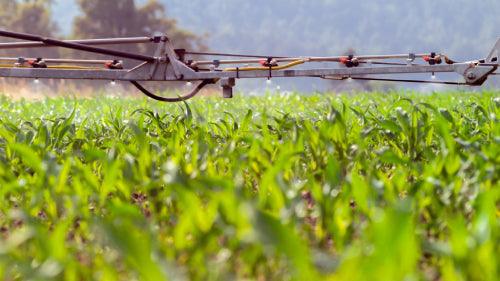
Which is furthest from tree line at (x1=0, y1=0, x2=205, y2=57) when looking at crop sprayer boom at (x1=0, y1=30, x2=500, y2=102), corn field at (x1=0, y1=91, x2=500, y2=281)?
corn field at (x1=0, y1=91, x2=500, y2=281)

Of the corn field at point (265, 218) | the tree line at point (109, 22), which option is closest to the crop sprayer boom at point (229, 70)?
the corn field at point (265, 218)

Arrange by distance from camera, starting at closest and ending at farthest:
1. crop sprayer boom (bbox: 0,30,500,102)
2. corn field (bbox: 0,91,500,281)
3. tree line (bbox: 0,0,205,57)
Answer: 1. corn field (bbox: 0,91,500,281)
2. crop sprayer boom (bbox: 0,30,500,102)
3. tree line (bbox: 0,0,205,57)

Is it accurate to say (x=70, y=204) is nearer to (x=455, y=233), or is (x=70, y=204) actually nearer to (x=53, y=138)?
(x=455, y=233)

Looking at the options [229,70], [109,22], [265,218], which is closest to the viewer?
[265,218]

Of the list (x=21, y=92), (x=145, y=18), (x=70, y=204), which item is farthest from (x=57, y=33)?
(x=70, y=204)

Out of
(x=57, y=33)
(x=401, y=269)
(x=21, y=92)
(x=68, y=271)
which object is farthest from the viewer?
(x=57, y=33)

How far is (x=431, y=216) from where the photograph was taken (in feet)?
7.58

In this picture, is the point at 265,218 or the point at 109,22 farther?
the point at 109,22

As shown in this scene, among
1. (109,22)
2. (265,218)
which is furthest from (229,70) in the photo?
(109,22)

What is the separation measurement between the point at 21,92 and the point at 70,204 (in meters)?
20.2

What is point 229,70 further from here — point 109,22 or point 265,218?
point 109,22

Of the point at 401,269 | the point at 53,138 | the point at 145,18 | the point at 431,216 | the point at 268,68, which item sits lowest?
the point at 401,269

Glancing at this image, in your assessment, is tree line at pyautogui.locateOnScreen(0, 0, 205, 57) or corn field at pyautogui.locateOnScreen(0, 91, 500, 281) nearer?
corn field at pyautogui.locateOnScreen(0, 91, 500, 281)

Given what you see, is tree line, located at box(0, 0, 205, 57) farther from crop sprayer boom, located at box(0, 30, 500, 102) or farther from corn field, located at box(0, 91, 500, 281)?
corn field, located at box(0, 91, 500, 281)
